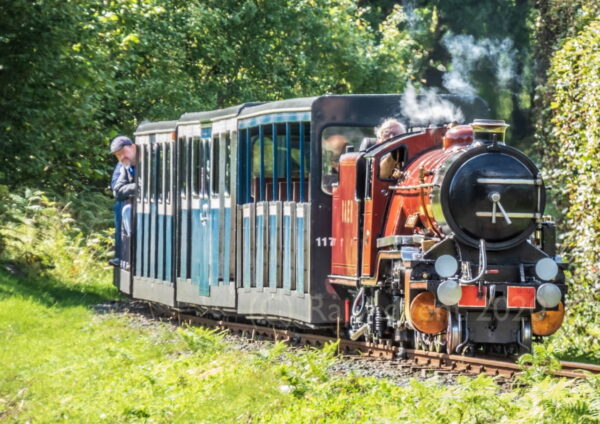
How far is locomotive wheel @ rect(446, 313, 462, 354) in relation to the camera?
11.7m

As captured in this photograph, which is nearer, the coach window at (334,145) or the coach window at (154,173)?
the coach window at (334,145)

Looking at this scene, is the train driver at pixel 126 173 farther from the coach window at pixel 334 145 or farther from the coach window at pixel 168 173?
the coach window at pixel 334 145

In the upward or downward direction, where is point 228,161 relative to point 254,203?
upward

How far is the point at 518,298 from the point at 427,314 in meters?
0.82

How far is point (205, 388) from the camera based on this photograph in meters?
10.3

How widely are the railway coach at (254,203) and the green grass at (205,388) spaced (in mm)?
1023

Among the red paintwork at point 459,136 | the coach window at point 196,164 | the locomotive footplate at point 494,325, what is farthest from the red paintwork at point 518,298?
the coach window at point 196,164

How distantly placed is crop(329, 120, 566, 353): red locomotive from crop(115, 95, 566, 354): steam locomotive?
0.04 ft

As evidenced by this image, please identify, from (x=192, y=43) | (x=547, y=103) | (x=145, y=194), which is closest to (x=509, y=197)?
(x=145, y=194)

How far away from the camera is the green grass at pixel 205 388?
820cm

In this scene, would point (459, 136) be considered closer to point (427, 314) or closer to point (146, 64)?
point (427, 314)

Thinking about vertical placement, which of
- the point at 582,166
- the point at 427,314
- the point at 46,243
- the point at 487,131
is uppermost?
the point at 487,131

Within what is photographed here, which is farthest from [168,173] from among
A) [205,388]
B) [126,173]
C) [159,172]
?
[205,388]

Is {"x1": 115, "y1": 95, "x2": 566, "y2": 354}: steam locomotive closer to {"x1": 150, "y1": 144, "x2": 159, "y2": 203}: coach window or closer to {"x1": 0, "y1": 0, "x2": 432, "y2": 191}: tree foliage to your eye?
{"x1": 150, "y1": 144, "x2": 159, "y2": 203}: coach window
